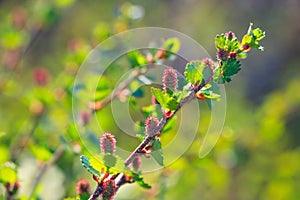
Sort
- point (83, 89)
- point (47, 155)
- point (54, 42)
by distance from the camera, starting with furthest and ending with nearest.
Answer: point (54, 42), point (83, 89), point (47, 155)

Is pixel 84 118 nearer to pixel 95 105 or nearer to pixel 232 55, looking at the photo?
pixel 95 105

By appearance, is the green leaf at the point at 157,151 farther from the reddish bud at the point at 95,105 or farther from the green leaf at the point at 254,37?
the reddish bud at the point at 95,105

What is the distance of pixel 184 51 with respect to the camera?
273 cm

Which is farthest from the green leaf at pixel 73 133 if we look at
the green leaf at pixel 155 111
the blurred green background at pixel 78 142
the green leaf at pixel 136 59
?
the green leaf at pixel 155 111

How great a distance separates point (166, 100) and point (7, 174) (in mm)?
280

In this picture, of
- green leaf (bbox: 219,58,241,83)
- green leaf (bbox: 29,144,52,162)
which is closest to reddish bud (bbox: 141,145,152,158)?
green leaf (bbox: 219,58,241,83)

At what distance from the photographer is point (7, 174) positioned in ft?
2.71

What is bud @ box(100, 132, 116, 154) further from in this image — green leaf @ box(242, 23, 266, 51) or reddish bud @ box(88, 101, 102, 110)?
reddish bud @ box(88, 101, 102, 110)

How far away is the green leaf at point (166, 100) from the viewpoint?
0.68 meters

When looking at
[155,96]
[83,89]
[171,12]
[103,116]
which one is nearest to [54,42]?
[171,12]

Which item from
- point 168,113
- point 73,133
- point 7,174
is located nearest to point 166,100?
point 168,113

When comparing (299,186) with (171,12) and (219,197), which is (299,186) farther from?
(171,12)

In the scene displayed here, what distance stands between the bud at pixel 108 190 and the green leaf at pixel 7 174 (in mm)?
197

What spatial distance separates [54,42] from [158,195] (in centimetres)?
205
